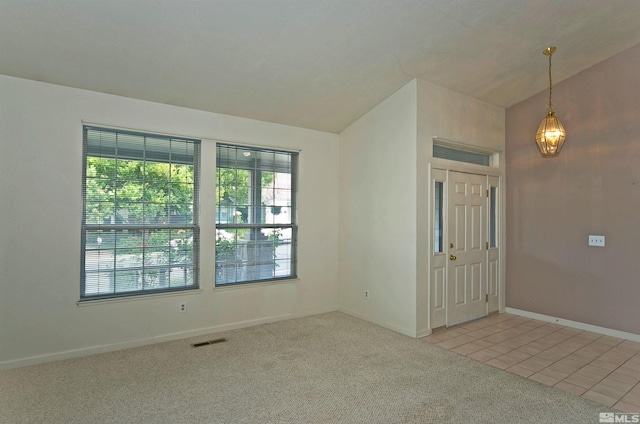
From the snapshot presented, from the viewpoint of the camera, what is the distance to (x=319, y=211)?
199 inches

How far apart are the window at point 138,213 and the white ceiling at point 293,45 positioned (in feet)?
1.79

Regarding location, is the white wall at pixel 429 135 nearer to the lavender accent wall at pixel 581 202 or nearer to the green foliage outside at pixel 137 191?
Result: the lavender accent wall at pixel 581 202

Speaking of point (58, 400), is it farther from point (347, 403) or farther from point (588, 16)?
point (588, 16)

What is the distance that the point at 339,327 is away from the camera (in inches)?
174

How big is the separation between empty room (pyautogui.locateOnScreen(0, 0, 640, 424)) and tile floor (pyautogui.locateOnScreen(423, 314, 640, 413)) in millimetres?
32

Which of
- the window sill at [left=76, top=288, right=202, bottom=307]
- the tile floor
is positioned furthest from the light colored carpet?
the window sill at [left=76, top=288, right=202, bottom=307]

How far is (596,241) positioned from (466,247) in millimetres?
1435

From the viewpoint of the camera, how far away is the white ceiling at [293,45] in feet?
8.98

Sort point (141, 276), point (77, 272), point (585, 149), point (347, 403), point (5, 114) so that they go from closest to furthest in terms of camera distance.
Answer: point (347, 403) → point (5, 114) → point (77, 272) → point (141, 276) → point (585, 149)

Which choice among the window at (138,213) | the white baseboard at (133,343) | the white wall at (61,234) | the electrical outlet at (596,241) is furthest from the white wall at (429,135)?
the window at (138,213)

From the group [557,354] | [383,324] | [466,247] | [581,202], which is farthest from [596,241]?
[383,324]

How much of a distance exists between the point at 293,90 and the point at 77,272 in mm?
2843

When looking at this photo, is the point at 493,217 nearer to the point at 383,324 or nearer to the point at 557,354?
the point at 557,354

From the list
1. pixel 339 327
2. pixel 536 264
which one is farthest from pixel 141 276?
pixel 536 264
